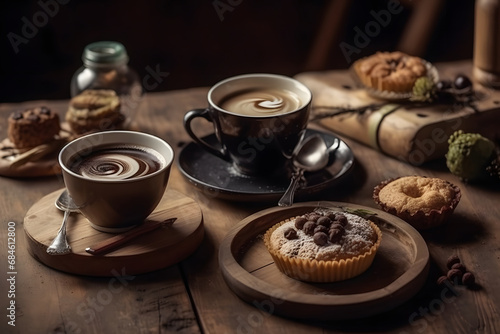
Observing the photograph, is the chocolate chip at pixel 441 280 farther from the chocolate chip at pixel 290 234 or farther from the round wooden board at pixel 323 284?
the chocolate chip at pixel 290 234

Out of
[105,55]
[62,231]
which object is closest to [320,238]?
[62,231]

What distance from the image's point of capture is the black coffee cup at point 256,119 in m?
1.45

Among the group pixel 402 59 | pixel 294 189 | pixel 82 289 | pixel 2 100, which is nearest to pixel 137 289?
pixel 82 289

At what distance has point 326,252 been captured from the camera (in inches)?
44.8

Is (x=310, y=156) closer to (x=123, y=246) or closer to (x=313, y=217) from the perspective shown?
(x=313, y=217)

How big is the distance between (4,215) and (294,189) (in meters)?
0.57

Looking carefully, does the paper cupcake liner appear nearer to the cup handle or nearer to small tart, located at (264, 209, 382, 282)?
small tart, located at (264, 209, 382, 282)

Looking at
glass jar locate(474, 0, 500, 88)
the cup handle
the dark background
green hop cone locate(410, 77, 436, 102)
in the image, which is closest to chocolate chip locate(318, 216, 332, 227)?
the cup handle

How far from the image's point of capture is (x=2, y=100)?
10.1 ft

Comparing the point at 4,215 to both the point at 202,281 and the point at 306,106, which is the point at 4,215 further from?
the point at 306,106

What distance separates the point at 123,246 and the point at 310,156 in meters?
0.51

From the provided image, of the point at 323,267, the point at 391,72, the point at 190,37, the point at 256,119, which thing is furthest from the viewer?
the point at 190,37

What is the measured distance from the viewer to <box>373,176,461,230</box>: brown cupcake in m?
1.32

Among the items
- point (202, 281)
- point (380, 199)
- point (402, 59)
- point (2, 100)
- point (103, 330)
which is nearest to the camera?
point (103, 330)
